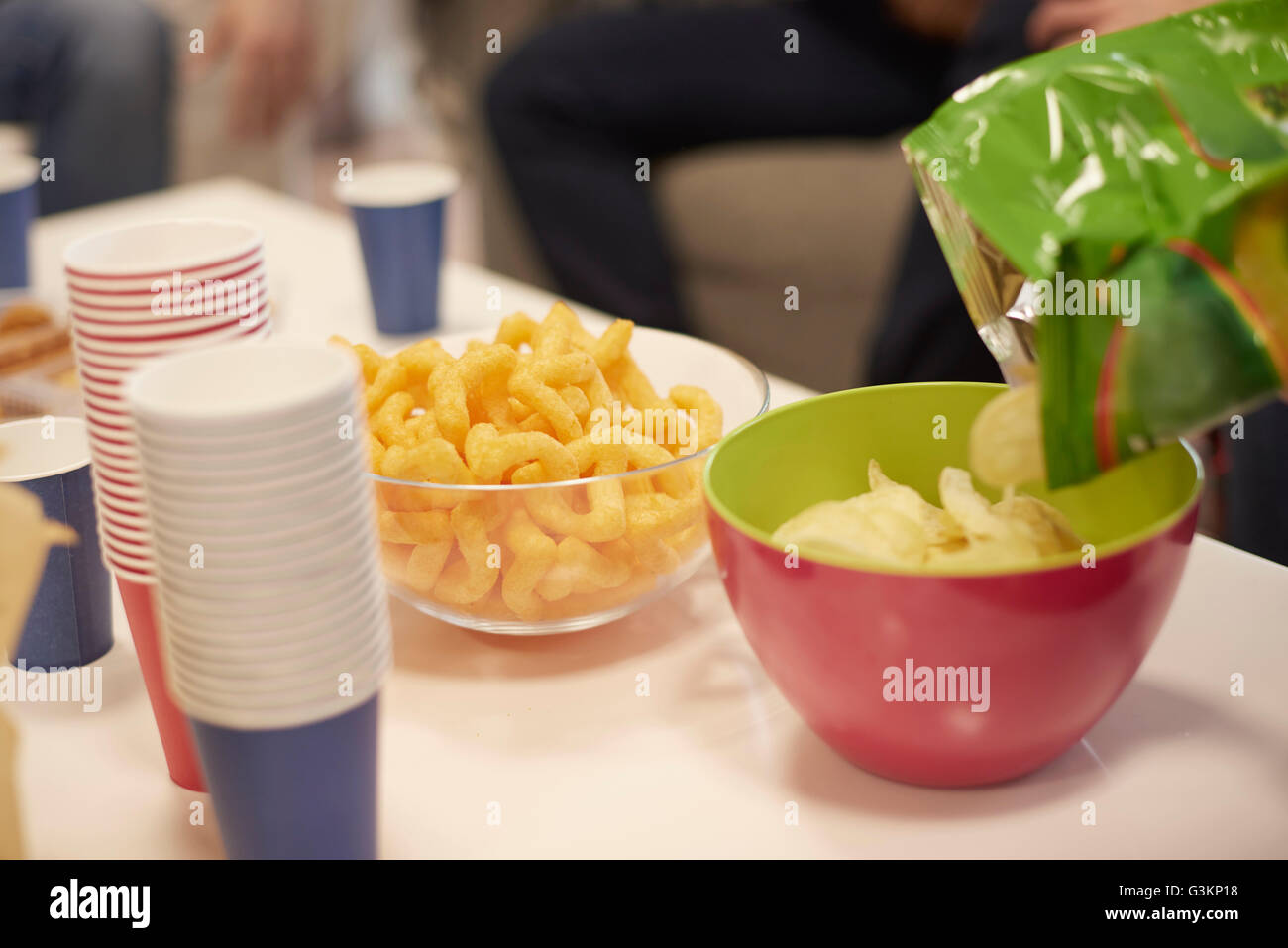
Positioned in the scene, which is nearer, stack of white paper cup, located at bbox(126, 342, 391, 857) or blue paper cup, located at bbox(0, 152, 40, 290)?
stack of white paper cup, located at bbox(126, 342, 391, 857)

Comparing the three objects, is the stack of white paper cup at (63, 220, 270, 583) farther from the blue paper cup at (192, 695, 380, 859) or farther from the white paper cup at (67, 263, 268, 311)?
the blue paper cup at (192, 695, 380, 859)

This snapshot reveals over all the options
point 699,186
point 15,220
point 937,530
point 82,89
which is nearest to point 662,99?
point 699,186

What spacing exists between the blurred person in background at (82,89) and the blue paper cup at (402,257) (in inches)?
54.8

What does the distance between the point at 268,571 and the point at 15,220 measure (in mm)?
1033

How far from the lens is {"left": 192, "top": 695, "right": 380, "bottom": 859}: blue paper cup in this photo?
1.60 ft

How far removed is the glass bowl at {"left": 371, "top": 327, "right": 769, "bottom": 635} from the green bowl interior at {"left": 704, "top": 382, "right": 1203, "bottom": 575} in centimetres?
5

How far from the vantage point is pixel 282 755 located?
1.60 feet

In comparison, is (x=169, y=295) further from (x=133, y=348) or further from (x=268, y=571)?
(x=268, y=571)

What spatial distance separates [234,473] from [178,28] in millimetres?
2801

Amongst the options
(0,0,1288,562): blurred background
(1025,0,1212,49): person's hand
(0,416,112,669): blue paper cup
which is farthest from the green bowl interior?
(0,0,1288,562): blurred background

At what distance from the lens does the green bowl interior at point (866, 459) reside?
0.66 m

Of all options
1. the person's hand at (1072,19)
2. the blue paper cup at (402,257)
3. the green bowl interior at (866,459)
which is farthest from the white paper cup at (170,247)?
the person's hand at (1072,19)
